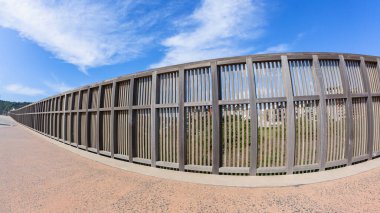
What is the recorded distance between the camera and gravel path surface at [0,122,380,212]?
3383mm

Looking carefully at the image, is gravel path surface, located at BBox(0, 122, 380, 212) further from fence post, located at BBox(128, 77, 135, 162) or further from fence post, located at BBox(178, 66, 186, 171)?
fence post, located at BBox(128, 77, 135, 162)

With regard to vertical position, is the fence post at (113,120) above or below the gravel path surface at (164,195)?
above

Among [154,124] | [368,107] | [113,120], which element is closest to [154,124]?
[154,124]

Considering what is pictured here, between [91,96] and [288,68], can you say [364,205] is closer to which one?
[288,68]

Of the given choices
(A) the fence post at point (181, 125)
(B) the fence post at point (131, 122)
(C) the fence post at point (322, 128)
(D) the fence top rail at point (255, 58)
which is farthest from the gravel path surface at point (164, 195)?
(D) the fence top rail at point (255, 58)

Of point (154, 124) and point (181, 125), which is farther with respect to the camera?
point (154, 124)

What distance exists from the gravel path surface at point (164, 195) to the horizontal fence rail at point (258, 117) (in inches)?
32.7

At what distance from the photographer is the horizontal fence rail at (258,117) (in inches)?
191

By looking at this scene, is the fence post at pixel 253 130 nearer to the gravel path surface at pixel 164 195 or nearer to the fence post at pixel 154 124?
the gravel path surface at pixel 164 195

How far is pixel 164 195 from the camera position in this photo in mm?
3920

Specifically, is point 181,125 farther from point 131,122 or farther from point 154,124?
point 131,122

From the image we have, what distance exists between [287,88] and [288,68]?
52 cm

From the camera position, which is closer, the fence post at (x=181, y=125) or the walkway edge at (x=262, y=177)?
the walkway edge at (x=262, y=177)

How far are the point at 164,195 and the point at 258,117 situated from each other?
112 inches
